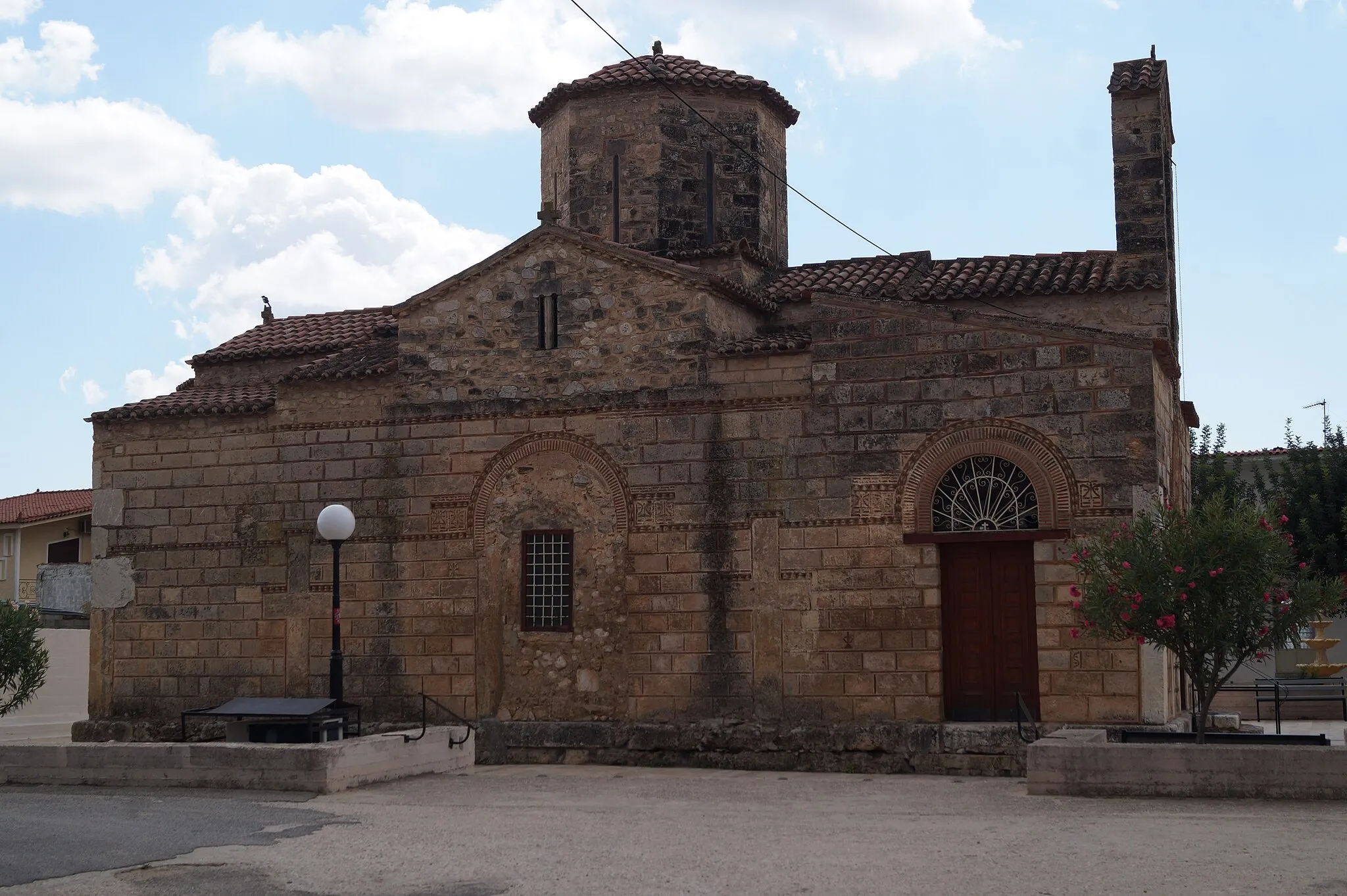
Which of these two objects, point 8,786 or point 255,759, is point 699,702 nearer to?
point 255,759

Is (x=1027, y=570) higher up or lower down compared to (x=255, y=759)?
higher up

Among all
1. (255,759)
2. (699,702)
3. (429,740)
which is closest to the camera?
(255,759)

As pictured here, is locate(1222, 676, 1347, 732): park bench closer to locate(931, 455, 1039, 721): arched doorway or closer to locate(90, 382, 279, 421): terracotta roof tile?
locate(931, 455, 1039, 721): arched doorway

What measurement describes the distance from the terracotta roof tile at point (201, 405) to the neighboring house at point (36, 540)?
784 inches

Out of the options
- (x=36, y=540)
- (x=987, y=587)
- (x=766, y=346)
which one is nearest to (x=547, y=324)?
(x=766, y=346)

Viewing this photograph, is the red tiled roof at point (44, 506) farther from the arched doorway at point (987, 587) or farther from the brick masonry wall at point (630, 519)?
the arched doorway at point (987, 587)

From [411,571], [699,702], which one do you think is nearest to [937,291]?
[699,702]

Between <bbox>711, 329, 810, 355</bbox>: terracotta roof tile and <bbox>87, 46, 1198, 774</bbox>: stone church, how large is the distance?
50 millimetres

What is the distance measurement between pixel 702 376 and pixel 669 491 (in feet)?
4.76

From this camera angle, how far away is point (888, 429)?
660 inches

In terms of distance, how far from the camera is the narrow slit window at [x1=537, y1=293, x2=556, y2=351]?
18438 mm

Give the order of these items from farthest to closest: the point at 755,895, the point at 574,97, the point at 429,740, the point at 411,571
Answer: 1. the point at 574,97
2. the point at 411,571
3. the point at 429,740
4. the point at 755,895

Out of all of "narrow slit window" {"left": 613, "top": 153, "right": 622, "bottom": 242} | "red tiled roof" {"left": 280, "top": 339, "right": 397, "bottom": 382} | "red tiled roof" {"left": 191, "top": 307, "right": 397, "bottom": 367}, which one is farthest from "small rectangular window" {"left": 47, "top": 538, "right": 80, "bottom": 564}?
"narrow slit window" {"left": 613, "top": 153, "right": 622, "bottom": 242}

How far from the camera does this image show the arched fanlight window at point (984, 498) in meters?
16.3
